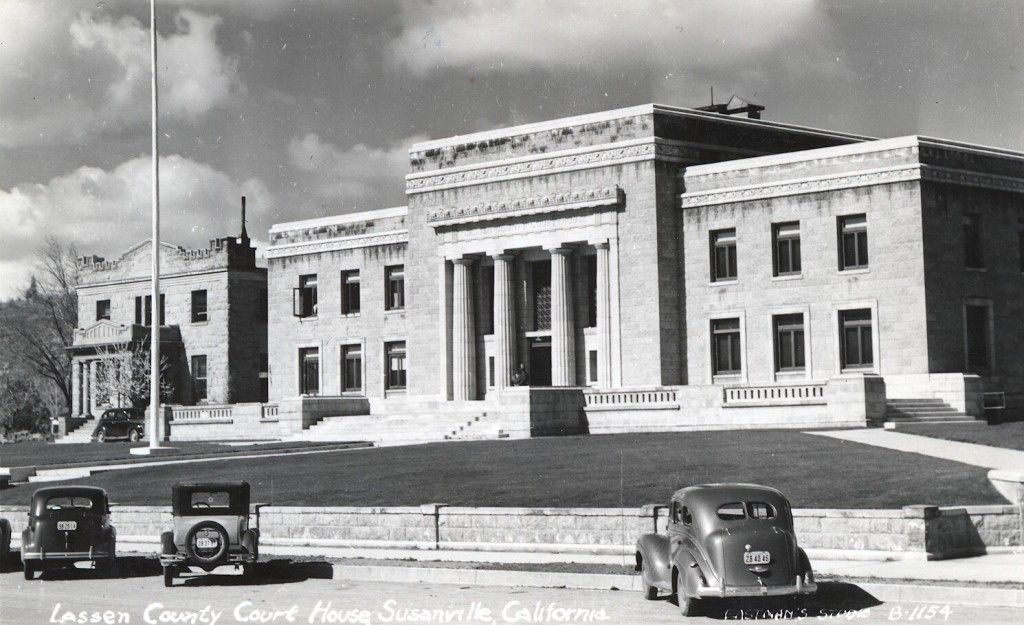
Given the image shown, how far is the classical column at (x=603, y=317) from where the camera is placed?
179 feet

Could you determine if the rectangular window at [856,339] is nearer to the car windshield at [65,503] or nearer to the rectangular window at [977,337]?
the rectangular window at [977,337]

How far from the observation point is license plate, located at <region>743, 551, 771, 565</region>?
17.3 meters

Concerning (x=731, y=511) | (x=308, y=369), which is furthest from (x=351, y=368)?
(x=731, y=511)

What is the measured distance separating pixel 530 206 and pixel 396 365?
11.8 metres

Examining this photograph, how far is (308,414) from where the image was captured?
56250mm

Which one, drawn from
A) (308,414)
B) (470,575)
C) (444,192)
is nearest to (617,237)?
(444,192)

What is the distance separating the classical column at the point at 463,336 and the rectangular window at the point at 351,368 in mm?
7571

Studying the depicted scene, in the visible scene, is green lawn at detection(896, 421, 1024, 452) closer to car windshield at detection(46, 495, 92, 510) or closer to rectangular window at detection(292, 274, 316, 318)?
car windshield at detection(46, 495, 92, 510)

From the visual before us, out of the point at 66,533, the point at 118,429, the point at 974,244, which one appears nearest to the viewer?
the point at 66,533

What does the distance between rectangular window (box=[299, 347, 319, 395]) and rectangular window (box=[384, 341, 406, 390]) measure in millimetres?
4811

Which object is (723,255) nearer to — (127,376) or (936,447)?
(936,447)

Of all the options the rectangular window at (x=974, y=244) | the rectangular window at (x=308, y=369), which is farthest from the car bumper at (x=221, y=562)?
the rectangular window at (x=308, y=369)

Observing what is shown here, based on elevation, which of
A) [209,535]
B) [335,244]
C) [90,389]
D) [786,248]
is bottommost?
[209,535]

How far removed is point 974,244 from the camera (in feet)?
166
